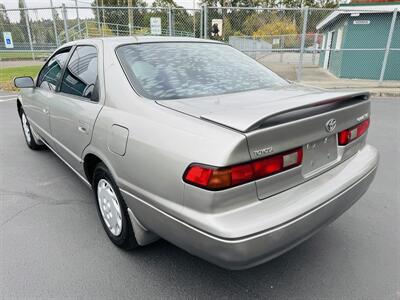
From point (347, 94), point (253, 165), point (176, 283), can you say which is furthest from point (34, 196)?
point (347, 94)

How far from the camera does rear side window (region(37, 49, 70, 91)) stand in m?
3.38

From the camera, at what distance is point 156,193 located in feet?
6.06

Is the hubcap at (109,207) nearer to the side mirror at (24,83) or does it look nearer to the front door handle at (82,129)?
the front door handle at (82,129)

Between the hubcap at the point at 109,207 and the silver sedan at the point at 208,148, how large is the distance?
10 mm

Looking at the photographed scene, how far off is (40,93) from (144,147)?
8.14 ft

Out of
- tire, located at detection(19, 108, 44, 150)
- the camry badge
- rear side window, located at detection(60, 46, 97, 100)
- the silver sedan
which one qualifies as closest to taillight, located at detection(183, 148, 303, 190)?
the silver sedan

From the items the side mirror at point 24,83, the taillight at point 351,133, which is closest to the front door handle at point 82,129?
the side mirror at point 24,83

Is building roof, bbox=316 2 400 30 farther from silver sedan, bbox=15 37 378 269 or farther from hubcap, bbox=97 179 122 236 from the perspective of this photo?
hubcap, bbox=97 179 122 236

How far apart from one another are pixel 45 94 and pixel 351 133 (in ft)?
10.3

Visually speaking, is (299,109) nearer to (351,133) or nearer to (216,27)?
(351,133)

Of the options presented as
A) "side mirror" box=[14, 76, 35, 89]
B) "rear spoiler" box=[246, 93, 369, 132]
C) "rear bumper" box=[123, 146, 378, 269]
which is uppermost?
"rear spoiler" box=[246, 93, 369, 132]

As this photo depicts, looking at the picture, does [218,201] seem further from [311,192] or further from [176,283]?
[176,283]

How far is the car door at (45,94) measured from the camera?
135 inches

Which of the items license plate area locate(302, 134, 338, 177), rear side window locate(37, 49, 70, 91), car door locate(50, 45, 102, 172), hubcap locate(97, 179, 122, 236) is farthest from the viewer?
rear side window locate(37, 49, 70, 91)
